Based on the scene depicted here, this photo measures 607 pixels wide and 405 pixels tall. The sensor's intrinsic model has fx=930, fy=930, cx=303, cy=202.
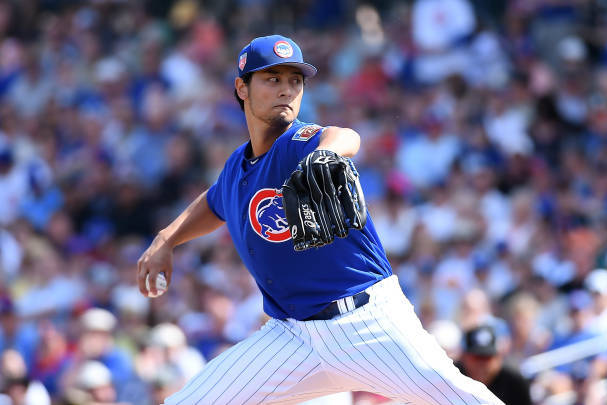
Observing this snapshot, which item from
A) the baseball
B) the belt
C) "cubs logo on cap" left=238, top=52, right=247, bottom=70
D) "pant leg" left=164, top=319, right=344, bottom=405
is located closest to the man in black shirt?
"pant leg" left=164, top=319, right=344, bottom=405

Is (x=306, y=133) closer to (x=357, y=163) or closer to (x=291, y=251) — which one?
(x=291, y=251)

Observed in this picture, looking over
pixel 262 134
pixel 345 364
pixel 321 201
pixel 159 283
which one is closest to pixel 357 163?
pixel 159 283

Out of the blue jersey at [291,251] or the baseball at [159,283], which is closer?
the blue jersey at [291,251]

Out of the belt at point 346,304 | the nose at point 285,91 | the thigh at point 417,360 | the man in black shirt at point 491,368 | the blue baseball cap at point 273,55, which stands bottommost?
the man in black shirt at point 491,368

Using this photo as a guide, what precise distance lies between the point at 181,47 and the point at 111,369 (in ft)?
19.0

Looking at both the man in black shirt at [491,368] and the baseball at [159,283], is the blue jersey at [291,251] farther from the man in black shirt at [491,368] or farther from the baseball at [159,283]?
the man in black shirt at [491,368]

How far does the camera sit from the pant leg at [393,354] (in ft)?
11.6

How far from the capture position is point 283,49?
153 inches

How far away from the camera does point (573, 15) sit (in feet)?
33.9

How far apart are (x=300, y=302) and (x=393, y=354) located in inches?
17.9

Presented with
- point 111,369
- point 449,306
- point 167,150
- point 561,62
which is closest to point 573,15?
point 561,62

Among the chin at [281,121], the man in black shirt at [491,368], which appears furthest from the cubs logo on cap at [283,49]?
the man in black shirt at [491,368]

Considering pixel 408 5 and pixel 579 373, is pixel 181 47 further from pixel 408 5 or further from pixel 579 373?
pixel 579 373

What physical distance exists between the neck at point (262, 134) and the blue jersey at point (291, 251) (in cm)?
8
